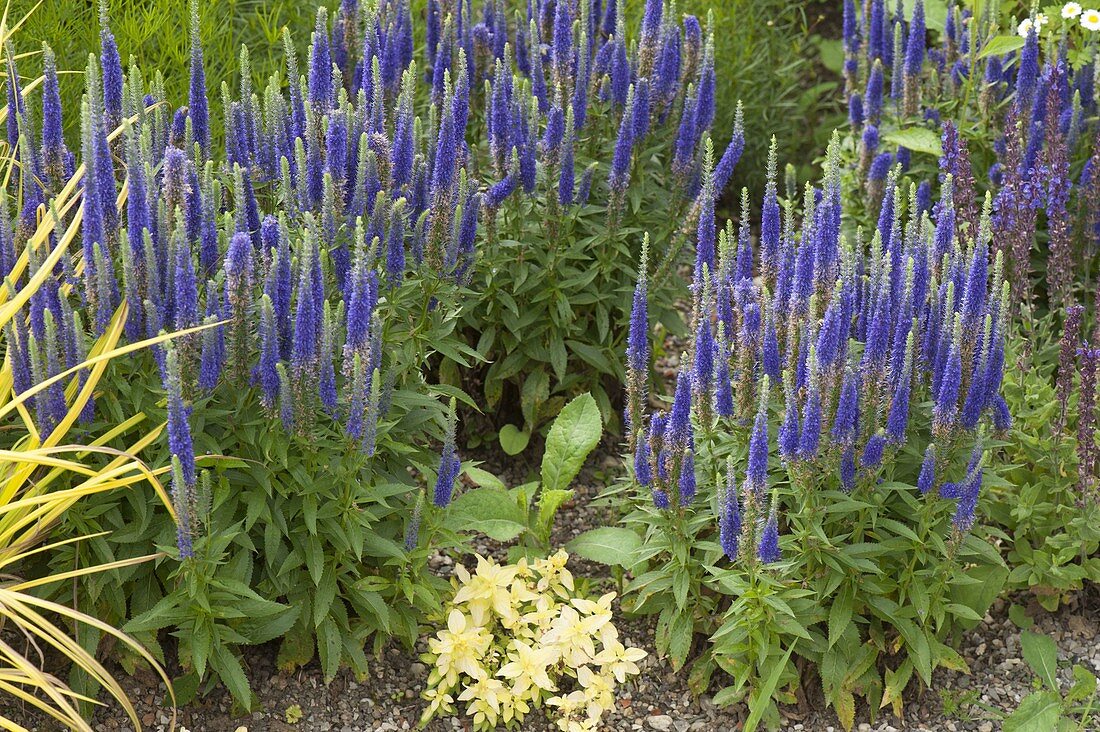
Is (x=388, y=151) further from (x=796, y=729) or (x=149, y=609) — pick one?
(x=796, y=729)

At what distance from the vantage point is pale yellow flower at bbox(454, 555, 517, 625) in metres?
4.30

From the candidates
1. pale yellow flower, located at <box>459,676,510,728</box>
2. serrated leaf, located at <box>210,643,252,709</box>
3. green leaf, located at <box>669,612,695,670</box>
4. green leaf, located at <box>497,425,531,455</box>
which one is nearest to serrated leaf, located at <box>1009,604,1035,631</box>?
green leaf, located at <box>669,612,695,670</box>

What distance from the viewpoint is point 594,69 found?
5.34 metres

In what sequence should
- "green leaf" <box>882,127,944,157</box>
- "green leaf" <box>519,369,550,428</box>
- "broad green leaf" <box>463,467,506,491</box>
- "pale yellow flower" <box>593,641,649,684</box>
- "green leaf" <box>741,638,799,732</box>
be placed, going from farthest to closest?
"green leaf" <box>882,127,944,157</box> < "green leaf" <box>519,369,550,428</box> < "broad green leaf" <box>463,467,506,491</box> < "pale yellow flower" <box>593,641,649,684</box> < "green leaf" <box>741,638,799,732</box>

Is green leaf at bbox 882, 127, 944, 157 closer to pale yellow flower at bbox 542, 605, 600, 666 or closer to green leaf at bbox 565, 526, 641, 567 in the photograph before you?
green leaf at bbox 565, 526, 641, 567

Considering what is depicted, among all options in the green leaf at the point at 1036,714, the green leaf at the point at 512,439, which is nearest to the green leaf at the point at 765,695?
the green leaf at the point at 1036,714

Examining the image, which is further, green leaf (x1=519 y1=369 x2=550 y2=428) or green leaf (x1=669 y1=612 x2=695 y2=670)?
green leaf (x1=519 y1=369 x2=550 y2=428)

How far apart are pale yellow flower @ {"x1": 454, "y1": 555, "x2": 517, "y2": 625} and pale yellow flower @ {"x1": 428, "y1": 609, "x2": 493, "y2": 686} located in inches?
4.1

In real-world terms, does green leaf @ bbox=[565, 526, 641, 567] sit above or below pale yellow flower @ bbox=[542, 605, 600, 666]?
above

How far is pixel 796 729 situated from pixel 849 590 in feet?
1.85

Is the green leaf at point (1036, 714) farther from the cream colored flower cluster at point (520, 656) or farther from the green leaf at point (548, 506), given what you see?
the green leaf at point (548, 506)

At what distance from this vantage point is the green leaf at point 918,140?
5.75 metres

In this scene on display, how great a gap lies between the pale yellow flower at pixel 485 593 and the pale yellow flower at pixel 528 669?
0.54 feet

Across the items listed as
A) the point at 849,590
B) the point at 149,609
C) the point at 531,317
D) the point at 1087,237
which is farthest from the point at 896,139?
the point at 149,609
